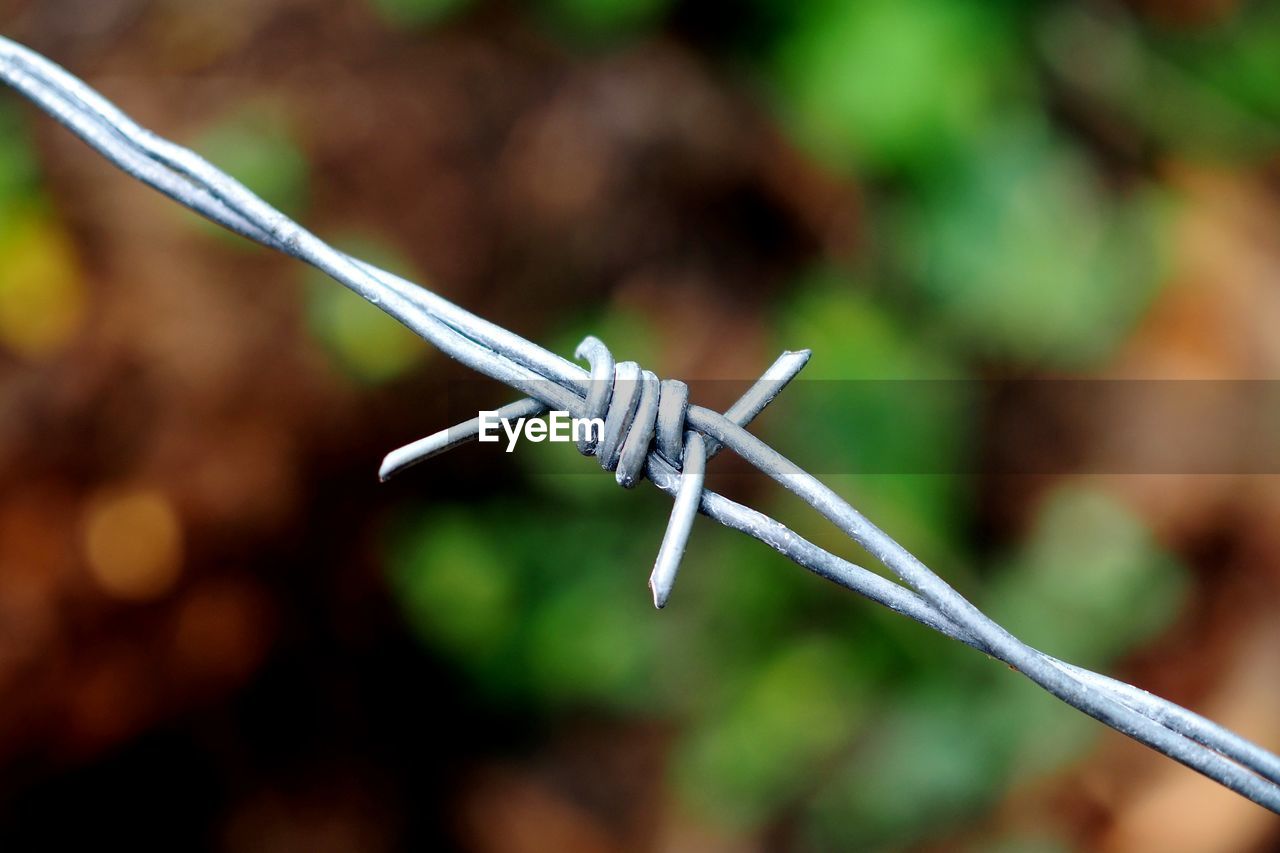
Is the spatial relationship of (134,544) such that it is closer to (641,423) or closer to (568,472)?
(568,472)

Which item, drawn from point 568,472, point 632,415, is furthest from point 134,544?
point 632,415

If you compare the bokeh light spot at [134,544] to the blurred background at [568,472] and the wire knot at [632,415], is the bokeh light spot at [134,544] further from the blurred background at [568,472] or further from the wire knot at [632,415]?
the wire knot at [632,415]

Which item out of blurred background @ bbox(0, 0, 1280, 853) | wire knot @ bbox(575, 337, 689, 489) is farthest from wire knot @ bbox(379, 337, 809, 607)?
blurred background @ bbox(0, 0, 1280, 853)

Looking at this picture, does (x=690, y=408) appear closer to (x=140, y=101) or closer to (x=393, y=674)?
(x=393, y=674)

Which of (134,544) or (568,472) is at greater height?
(568,472)

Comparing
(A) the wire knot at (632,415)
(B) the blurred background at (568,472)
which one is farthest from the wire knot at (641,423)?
(B) the blurred background at (568,472)

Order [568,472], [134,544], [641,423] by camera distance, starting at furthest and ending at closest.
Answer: [568,472]
[134,544]
[641,423]

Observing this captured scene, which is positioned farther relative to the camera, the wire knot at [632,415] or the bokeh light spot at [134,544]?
the bokeh light spot at [134,544]

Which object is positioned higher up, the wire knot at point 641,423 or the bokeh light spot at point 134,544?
the wire knot at point 641,423

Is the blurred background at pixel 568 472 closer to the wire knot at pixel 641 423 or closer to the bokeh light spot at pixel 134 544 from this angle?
the bokeh light spot at pixel 134 544
